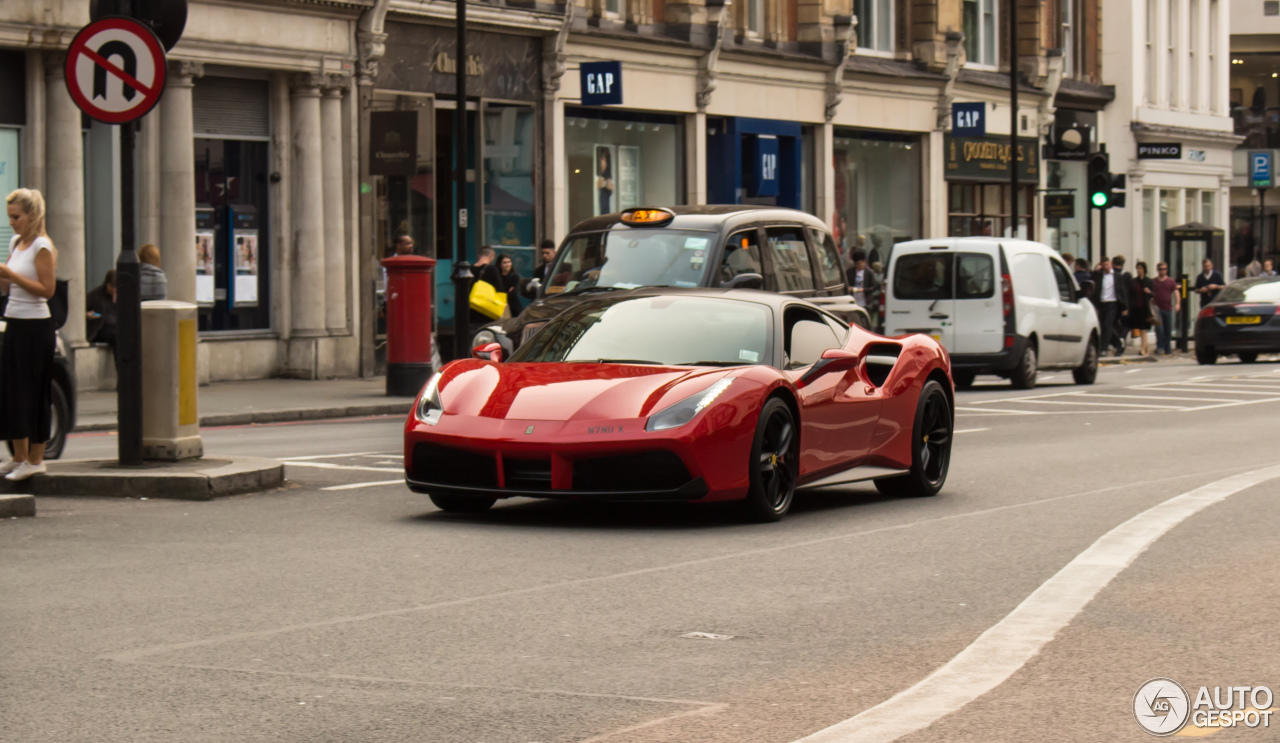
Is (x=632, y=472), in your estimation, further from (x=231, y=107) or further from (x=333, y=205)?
(x=333, y=205)

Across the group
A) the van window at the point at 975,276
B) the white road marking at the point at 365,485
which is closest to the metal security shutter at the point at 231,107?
the van window at the point at 975,276

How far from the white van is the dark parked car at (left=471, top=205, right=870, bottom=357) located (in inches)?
274

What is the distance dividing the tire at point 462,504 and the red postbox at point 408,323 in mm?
11423

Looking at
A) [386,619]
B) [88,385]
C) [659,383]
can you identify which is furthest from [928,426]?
[88,385]

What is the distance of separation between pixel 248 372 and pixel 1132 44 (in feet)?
108

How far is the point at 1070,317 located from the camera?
25906 millimetres

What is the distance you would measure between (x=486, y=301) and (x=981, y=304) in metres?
6.15

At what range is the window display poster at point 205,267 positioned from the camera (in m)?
25.1

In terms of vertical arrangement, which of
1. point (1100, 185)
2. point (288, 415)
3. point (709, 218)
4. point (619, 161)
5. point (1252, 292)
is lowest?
point (288, 415)

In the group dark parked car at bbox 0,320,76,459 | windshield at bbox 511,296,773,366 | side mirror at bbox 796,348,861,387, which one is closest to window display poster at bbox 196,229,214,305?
dark parked car at bbox 0,320,76,459

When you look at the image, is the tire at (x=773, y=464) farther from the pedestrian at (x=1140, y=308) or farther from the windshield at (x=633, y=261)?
the pedestrian at (x=1140, y=308)

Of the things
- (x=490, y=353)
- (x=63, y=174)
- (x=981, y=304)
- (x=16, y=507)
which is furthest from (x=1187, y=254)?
(x=16, y=507)

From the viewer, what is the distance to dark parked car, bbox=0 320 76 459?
13820mm

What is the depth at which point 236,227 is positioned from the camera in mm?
25734
